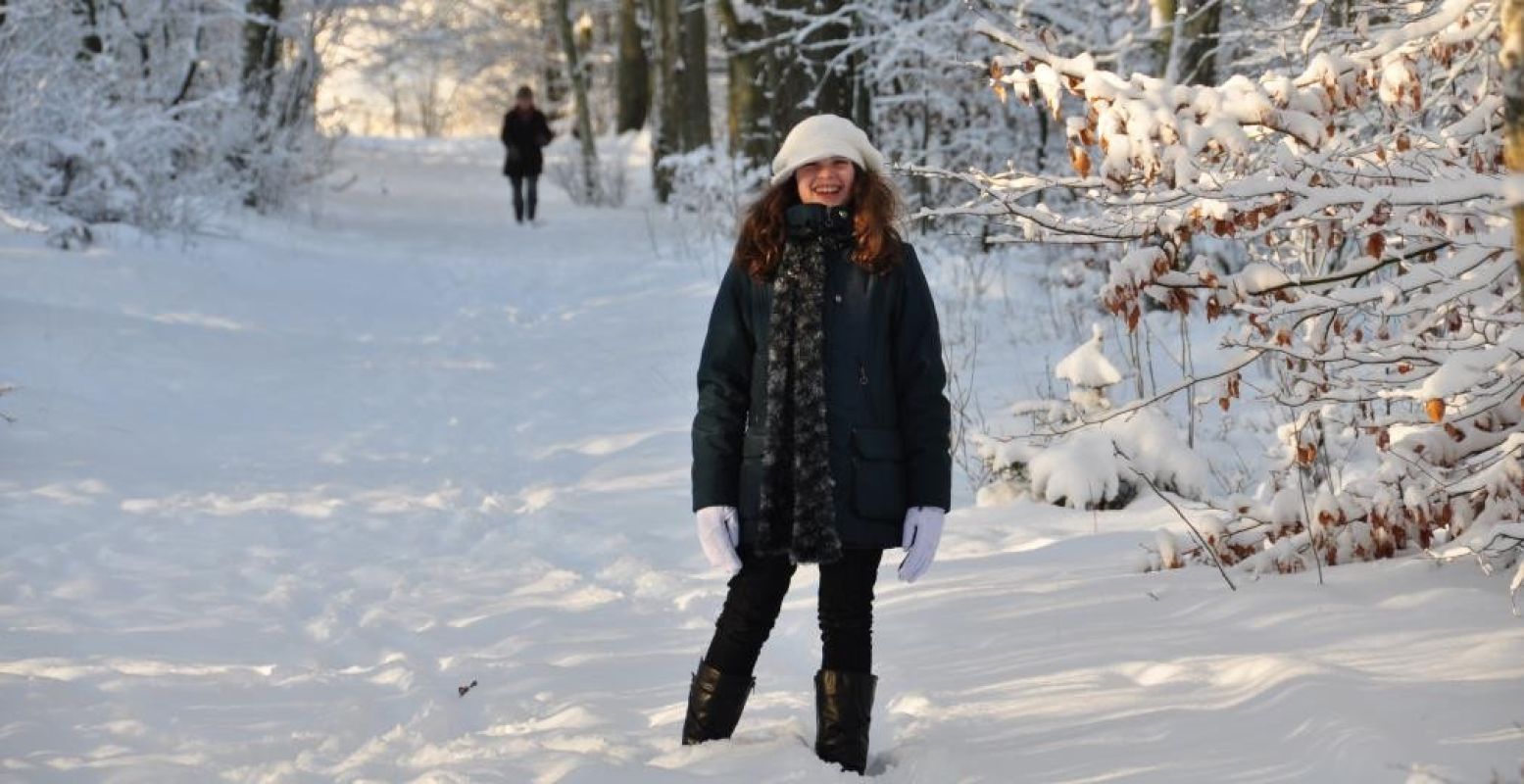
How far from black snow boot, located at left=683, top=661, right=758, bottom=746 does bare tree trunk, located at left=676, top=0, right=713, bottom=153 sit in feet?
63.3

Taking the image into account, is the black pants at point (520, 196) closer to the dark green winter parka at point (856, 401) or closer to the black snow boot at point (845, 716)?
the dark green winter parka at point (856, 401)

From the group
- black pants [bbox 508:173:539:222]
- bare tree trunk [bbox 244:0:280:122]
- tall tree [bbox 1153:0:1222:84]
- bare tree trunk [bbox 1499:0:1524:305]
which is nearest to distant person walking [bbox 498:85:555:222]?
black pants [bbox 508:173:539:222]

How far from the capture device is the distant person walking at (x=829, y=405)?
4.03 meters

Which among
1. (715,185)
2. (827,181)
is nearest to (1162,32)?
(827,181)

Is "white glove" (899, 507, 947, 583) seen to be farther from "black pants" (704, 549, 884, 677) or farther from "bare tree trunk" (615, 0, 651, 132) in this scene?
"bare tree trunk" (615, 0, 651, 132)

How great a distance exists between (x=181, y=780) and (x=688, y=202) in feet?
51.6

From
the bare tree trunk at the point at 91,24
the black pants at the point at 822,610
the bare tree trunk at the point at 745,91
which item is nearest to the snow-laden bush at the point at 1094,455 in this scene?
the black pants at the point at 822,610

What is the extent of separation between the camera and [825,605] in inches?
165

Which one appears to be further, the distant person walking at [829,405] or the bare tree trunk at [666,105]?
the bare tree trunk at [666,105]

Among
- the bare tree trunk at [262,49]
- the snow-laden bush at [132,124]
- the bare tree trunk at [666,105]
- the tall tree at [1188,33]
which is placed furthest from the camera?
the bare tree trunk at [666,105]

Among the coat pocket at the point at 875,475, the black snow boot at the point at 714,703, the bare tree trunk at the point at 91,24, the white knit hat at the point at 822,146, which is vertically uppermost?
the bare tree trunk at the point at 91,24

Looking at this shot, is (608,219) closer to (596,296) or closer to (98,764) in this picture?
(596,296)

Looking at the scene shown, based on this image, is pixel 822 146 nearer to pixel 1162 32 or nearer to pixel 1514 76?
pixel 1514 76

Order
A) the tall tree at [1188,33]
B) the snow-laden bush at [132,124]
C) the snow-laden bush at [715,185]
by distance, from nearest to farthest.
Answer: the tall tree at [1188,33] < the snow-laden bush at [132,124] < the snow-laden bush at [715,185]
